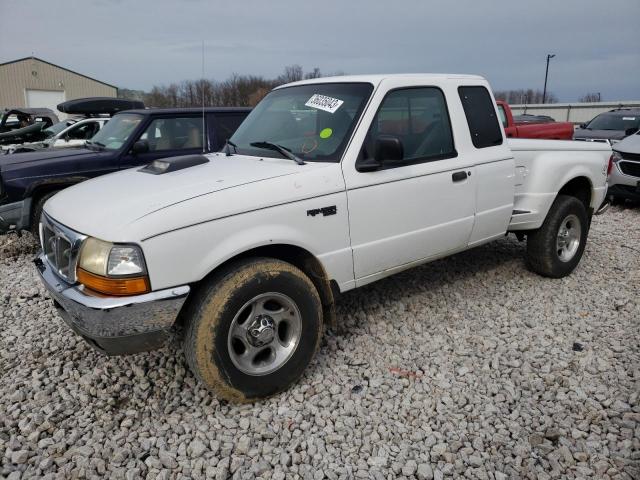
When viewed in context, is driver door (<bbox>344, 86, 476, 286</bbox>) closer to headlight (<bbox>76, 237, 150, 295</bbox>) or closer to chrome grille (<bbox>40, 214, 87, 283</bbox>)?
headlight (<bbox>76, 237, 150, 295</bbox>)

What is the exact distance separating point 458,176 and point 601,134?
9.30 m

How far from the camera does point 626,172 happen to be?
8562mm

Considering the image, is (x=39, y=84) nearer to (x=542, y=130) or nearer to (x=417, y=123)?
(x=542, y=130)

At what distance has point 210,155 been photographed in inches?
153

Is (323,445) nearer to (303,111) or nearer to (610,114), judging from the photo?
(303,111)

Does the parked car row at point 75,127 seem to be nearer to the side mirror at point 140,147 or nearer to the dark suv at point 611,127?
the side mirror at point 140,147

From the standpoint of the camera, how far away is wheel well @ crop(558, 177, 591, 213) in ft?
16.7

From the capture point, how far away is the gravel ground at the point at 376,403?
2549 millimetres

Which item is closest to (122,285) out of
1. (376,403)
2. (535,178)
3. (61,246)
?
(61,246)

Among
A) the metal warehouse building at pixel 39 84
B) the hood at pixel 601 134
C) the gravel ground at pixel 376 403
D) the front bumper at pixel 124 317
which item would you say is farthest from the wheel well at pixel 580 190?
the metal warehouse building at pixel 39 84

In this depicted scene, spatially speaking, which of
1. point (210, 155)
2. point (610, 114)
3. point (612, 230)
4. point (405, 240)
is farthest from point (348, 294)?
point (610, 114)

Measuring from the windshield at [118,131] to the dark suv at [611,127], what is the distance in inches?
380

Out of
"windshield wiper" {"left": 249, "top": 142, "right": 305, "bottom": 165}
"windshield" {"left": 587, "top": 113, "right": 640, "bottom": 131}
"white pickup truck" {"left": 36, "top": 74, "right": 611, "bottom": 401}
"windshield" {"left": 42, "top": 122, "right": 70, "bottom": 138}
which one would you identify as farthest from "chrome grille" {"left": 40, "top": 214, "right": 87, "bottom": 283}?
"windshield" {"left": 587, "top": 113, "right": 640, "bottom": 131}

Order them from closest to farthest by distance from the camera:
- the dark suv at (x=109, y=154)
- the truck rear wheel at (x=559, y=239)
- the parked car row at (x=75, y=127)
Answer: the truck rear wheel at (x=559, y=239) < the dark suv at (x=109, y=154) < the parked car row at (x=75, y=127)
